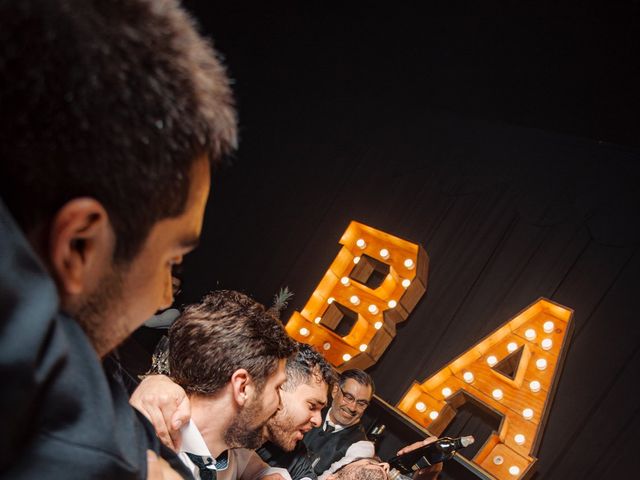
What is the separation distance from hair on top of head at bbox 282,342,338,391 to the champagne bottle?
1259mm

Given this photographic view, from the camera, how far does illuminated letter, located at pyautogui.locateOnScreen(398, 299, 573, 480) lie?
379cm

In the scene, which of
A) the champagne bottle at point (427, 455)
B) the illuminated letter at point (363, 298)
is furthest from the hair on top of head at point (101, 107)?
the illuminated letter at point (363, 298)

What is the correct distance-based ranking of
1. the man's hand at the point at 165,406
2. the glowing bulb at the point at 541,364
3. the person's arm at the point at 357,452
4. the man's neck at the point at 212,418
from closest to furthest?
1. the man's hand at the point at 165,406
2. the man's neck at the point at 212,418
3. the glowing bulb at the point at 541,364
4. the person's arm at the point at 357,452

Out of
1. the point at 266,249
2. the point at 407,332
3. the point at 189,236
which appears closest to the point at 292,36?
the point at 266,249

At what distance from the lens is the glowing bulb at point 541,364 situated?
3.88 meters

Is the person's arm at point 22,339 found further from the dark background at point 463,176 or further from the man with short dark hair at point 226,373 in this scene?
the dark background at point 463,176

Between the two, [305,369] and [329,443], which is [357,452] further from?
[305,369]

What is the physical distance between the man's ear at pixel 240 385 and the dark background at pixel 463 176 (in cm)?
281

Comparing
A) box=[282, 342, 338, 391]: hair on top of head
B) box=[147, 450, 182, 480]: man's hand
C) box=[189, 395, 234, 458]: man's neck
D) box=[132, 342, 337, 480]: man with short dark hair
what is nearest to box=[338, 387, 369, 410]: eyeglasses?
box=[132, 342, 337, 480]: man with short dark hair

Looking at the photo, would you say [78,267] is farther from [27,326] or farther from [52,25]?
[52,25]

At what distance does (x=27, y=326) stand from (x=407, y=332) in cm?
485

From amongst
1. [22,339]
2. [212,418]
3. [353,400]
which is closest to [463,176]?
[353,400]

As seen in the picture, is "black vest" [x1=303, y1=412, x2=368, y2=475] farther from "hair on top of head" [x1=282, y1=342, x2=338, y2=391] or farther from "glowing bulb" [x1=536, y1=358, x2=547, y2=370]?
"glowing bulb" [x1=536, y1=358, x2=547, y2=370]

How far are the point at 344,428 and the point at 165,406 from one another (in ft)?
8.81
